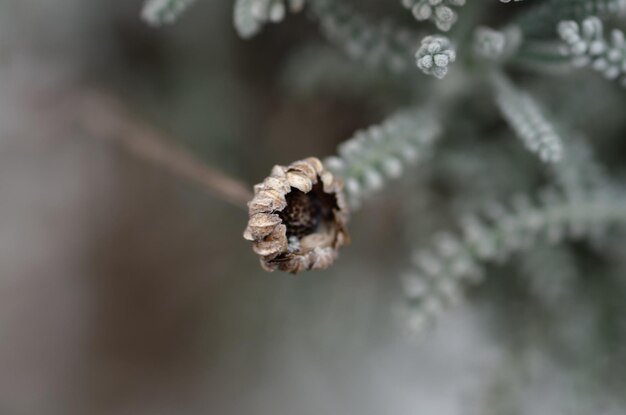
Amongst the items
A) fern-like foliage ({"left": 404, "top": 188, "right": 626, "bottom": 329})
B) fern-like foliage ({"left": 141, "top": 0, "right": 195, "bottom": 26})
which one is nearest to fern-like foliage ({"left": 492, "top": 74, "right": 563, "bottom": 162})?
fern-like foliage ({"left": 404, "top": 188, "right": 626, "bottom": 329})

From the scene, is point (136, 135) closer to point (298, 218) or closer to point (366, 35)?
point (366, 35)

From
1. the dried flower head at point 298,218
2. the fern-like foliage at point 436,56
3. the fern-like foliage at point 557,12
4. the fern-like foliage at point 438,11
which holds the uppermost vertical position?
the fern-like foliage at point 557,12

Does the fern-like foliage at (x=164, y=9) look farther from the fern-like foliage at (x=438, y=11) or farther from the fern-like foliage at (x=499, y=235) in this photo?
the fern-like foliage at (x=499, y=235)

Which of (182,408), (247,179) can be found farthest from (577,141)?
(182,408)

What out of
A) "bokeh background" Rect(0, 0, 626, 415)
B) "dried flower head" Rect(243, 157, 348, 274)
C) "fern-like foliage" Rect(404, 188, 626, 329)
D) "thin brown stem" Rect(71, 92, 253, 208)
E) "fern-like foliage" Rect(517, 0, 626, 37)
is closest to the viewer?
"dried flower head" Rect(243, 157, 348, 274)

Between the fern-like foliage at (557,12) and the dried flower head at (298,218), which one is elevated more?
the fern-like foliage at (557,12)

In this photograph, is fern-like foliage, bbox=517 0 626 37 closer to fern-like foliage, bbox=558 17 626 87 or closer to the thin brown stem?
fern-like foliage, bbox=558 17 626 87

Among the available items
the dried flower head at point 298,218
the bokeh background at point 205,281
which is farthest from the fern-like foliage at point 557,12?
the bokeh background at point 205,281
